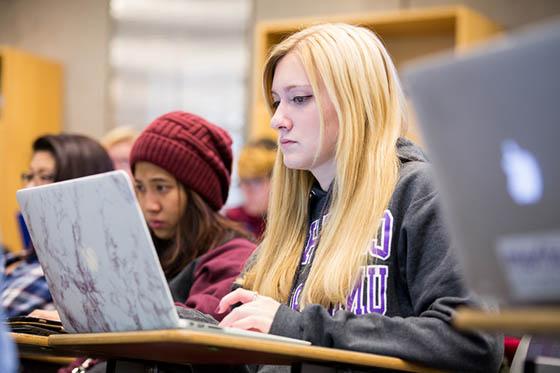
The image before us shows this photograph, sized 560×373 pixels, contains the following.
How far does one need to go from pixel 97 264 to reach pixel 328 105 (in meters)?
0.65

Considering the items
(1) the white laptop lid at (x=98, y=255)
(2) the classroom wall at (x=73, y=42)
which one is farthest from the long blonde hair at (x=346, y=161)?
(2) the classroom wall at (x=73, y=42)

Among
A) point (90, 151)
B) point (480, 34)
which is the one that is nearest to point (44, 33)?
point (480, 34)

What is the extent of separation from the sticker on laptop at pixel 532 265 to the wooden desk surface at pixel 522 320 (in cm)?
2

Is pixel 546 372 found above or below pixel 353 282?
below

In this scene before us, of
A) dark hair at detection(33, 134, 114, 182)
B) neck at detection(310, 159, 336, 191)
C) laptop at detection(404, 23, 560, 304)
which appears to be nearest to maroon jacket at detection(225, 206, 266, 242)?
dark hair at detection(33, 134, 114, 182)

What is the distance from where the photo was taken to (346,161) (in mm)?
1998

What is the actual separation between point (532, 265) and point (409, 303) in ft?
2.97

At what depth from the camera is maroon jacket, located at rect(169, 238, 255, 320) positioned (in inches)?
96.7

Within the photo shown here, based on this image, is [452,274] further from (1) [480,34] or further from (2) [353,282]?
(1) [480,34]

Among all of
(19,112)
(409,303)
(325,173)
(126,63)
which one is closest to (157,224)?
(325,173)

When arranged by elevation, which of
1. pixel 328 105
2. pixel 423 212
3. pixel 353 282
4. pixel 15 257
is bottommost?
pixel 15 257

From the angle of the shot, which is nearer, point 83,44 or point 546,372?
point 546,372

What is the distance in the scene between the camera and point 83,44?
6691 mm

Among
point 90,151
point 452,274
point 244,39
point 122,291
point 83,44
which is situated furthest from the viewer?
point 83,44
